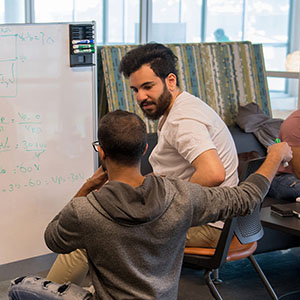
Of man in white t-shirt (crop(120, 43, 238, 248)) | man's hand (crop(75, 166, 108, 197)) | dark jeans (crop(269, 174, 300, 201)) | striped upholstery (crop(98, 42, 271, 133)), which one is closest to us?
man's hand (crop(75, 166, 108, 197))

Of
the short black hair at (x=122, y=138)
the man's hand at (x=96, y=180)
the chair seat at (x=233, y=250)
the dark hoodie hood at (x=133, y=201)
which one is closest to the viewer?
the dark hoodie hood at (x=133, y=201)

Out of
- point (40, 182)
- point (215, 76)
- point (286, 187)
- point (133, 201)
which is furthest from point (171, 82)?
point (215, 76)

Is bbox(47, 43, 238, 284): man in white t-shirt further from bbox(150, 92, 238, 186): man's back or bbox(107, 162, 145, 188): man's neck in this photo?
bbox(107, 162, 145, 188): man's neck

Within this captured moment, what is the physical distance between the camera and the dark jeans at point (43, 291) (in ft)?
6.15

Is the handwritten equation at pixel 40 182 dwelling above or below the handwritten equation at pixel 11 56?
below

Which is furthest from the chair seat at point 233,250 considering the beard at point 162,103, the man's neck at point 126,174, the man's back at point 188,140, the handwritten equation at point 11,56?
the handwritten equation at point 11,56

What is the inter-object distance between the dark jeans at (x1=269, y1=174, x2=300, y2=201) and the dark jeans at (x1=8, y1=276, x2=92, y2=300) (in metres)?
1.77

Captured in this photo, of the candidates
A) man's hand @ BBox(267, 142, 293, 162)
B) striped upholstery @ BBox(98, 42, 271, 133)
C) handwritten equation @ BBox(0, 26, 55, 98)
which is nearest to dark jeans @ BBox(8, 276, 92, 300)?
man's hand @ BBox(267, 142, 293, 162)

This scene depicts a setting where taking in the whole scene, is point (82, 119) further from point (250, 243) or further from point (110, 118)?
point (110, 118)

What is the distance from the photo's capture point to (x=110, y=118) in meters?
1.69

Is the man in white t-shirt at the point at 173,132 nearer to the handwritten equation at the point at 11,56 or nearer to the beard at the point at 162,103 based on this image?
the beard at the point at 162,103

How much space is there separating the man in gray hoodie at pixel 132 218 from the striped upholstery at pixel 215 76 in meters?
2.53

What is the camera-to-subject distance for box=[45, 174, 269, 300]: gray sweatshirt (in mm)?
1574

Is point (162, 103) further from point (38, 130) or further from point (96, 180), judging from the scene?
point (38, 130)
